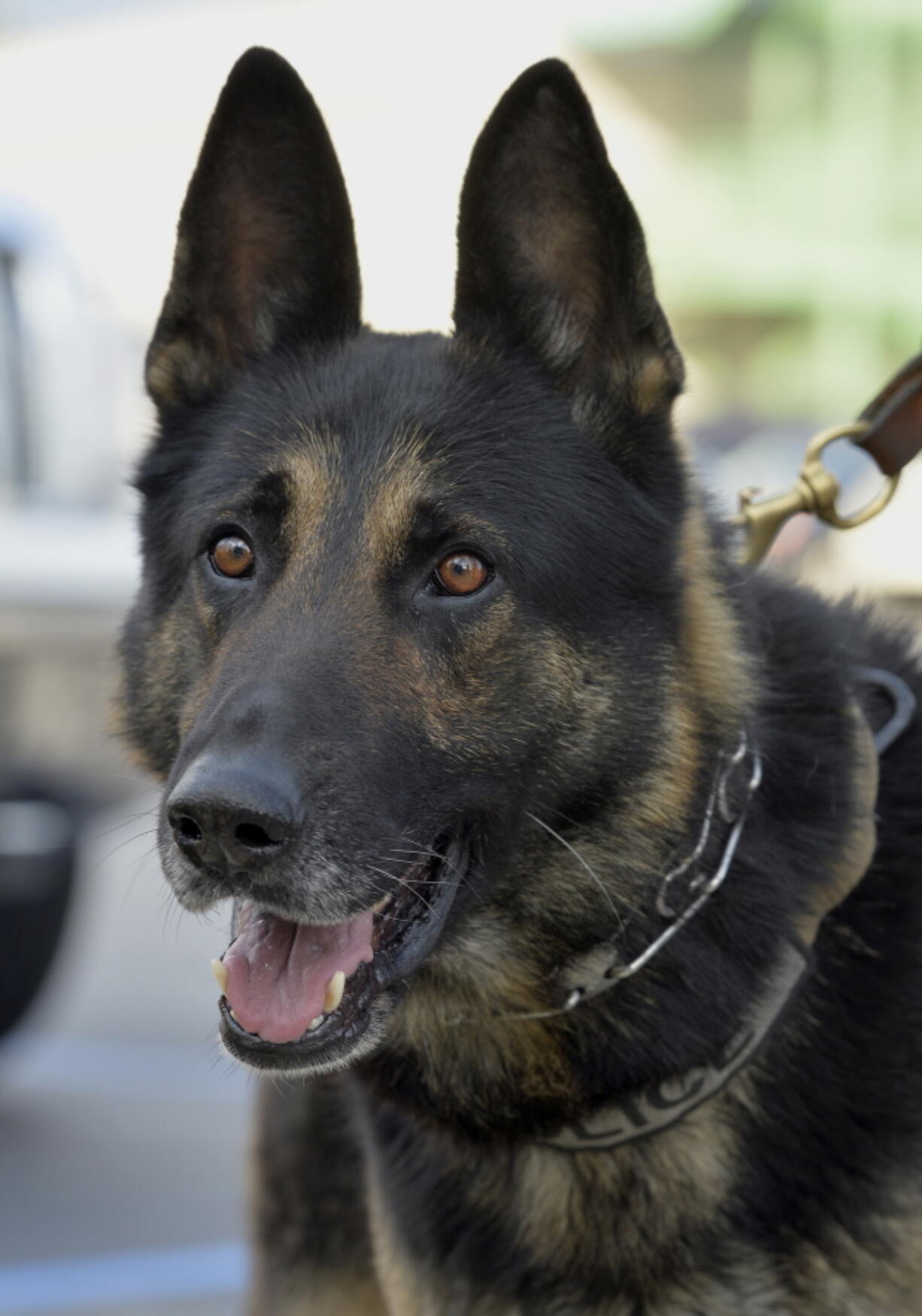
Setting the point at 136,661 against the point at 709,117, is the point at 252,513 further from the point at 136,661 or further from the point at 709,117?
the point at 709,117

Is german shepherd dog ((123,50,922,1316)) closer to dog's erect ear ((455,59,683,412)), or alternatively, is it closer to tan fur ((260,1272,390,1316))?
dog's erect ear ((455,59,683,412))

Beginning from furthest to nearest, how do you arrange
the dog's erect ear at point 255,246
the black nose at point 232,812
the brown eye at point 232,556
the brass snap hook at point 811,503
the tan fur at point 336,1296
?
the tan fur at point 336,1296, the brass snap hook at point 811,503, the dog's erect ear at point 255,246, the brown eye at point 232,556, the black nose at point 232,812

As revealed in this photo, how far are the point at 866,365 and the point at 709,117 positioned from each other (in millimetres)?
4747

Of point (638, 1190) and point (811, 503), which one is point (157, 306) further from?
point (638, 1190)

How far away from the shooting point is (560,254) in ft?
8.69

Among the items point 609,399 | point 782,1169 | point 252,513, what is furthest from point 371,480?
point 782,1169

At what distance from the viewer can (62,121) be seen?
2788cm

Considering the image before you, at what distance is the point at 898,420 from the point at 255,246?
3.83 feet

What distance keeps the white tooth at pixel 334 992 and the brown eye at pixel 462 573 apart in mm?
586

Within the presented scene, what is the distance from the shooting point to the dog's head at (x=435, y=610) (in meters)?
2.29

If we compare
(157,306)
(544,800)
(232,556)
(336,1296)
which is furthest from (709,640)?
(157,306)

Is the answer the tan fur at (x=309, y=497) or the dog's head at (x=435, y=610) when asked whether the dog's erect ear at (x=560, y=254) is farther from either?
the tan fur at (x=309, y=497)

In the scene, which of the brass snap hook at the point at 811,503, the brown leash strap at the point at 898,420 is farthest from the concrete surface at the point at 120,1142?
the brown leash strap at the point at 898,420

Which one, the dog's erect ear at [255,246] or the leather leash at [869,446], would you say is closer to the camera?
the dog's erect ear at [255,246]
